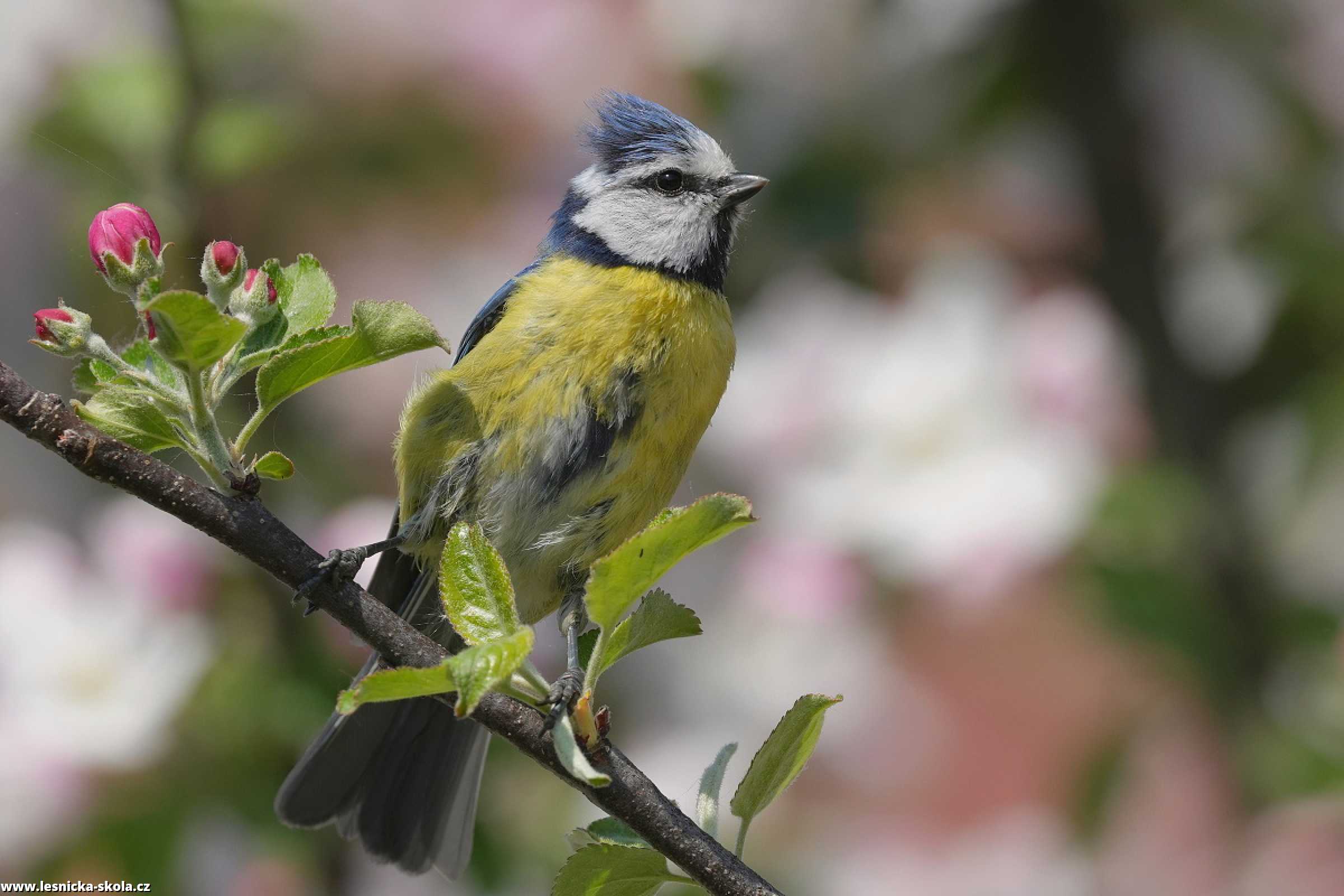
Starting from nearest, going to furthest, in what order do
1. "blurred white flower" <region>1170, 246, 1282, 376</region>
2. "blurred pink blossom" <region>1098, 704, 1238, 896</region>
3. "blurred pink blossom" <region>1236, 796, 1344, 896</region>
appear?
"blurred pink blossom" <region>1236, 796, 1344, 896</region>, "blurred pink blossom" <region>1098, 704, 1238, 896</region>, "blurred white flower" <region>1170, 246, 1282, 376</region>

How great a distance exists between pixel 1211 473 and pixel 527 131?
1.34m

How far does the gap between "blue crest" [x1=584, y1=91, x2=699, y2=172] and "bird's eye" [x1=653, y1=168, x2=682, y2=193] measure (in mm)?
33

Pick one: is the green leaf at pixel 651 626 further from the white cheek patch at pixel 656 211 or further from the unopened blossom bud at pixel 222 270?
the white cheek patch at pixel 656 211

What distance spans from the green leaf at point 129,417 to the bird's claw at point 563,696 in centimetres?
32

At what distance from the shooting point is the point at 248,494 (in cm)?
93

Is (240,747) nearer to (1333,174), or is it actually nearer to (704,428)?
(704,428)

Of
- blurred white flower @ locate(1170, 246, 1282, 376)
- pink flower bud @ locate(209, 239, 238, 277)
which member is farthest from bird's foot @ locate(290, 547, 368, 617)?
blurred white flower @ locate(1170, 246, 1282, 376)

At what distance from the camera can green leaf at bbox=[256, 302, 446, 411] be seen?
0.95 m

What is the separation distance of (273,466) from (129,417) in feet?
0.34

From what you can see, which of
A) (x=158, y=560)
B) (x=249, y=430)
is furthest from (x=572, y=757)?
(x=158, y=560)

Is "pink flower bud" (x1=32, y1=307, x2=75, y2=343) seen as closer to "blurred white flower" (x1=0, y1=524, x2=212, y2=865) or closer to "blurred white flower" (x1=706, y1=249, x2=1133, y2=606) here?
"blurred white flower" (x1=0, y1=524, x2=212, y2=865)

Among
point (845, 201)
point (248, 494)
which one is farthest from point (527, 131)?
point (248, 494)

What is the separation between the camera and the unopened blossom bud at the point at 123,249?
914mm

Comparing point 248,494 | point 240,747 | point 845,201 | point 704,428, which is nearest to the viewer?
point 248,494
